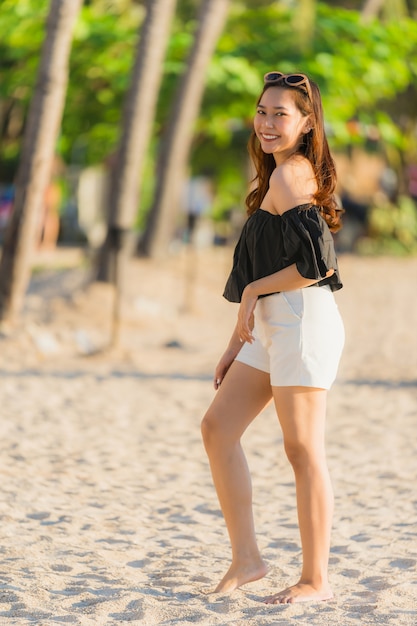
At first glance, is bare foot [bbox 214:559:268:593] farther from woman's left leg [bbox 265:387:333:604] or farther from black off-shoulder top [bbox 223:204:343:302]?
black off-shoulder top [bbox 223:204:343:302]

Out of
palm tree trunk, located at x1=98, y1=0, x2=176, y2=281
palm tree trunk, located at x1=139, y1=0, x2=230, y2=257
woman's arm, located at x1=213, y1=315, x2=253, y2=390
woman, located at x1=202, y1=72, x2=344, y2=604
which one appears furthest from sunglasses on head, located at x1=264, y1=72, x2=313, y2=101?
palm tree trunk, located at x1=139, y1=0, x2=230, y2=257

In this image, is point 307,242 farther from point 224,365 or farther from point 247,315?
point 224,365

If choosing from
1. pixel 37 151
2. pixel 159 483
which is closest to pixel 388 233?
pixel 37 151

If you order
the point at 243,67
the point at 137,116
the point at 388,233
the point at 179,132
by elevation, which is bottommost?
the point at 388,233

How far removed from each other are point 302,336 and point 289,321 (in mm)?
69

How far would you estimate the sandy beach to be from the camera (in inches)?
157

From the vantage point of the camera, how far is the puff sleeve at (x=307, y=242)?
3590 mm

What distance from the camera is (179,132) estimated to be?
15586 millimetres

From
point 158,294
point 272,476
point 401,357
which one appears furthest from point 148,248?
point 272,476

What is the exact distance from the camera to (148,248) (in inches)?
639

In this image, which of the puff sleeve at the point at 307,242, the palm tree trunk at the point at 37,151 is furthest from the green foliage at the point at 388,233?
the puff sleeve at the point at 307,242

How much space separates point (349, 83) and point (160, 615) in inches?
540

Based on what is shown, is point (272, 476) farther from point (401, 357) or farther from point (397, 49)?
point (397, 49)

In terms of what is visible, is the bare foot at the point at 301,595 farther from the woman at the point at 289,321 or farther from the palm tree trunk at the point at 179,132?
the palm tree trunk at the point at 179,132
